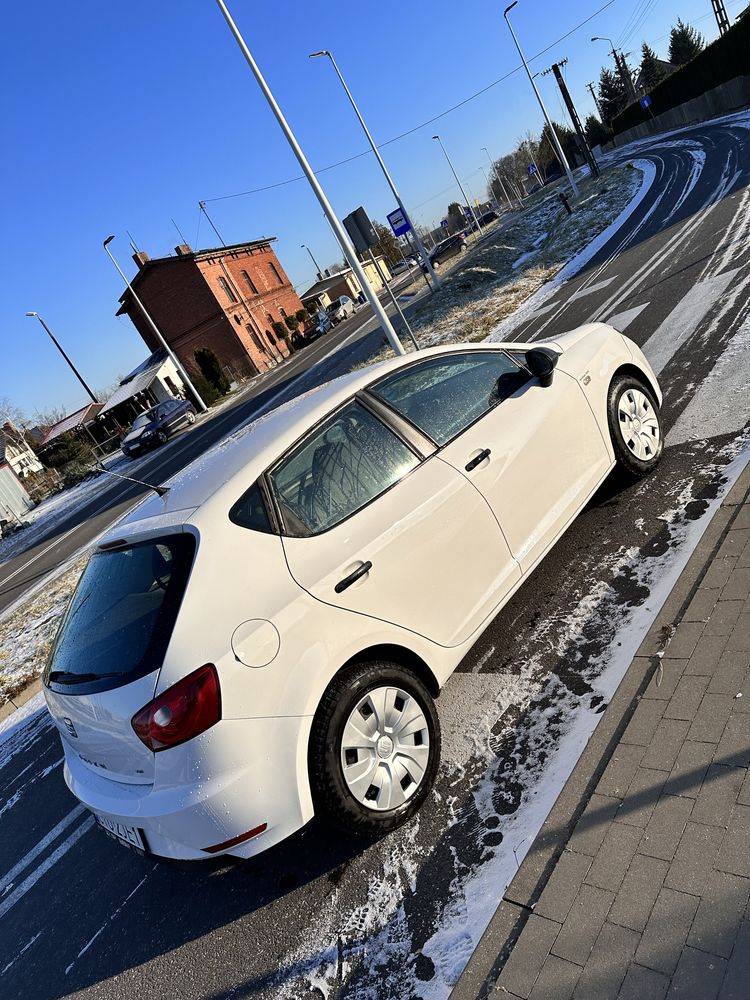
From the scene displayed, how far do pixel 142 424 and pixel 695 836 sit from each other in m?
29.8

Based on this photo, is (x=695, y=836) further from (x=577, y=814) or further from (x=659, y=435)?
(x=659, y=435)

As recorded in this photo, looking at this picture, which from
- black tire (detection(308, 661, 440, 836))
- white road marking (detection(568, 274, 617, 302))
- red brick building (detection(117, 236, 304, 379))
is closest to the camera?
black tire (detection(308, 661, 440, 836))

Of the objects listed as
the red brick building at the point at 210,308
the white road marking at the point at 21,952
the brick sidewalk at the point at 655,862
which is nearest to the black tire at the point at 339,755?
the brick sidewalk at the point at 655,862

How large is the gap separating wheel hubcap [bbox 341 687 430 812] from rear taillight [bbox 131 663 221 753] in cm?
57

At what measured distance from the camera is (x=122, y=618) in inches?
110

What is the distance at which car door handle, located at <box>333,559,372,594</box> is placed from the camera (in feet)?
Answer: 9.08

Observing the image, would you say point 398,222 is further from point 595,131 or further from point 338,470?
point 595,131

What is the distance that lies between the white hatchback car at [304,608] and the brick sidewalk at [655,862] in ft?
2.49

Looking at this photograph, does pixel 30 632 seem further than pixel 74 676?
Yes

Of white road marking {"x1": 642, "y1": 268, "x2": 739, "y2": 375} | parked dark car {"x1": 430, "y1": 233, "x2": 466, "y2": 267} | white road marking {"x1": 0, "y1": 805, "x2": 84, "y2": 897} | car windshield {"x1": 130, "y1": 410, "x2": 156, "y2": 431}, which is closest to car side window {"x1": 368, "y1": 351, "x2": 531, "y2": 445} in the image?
white road marking {"x1": 642, "y1": 268, "x2": 739, "y2": 375}

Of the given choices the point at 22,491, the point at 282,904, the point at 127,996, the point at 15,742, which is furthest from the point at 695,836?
the point at 22,491

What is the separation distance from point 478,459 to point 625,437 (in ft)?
4.99

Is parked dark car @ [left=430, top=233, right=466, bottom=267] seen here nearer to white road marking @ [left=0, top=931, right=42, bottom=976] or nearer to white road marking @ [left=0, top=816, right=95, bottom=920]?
white road marking @ [left=0, top=816, right=95, bottom=920]

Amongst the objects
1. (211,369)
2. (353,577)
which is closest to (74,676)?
(353,577)
